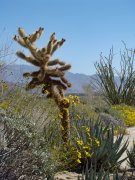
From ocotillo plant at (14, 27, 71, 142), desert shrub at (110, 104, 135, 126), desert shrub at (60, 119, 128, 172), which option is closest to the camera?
desert shrub at (60, 119, 128, 172)

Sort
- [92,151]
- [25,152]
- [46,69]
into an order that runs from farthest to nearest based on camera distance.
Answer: [46,69]
[92,151]
[25,152]

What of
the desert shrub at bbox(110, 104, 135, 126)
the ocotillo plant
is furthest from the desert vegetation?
the desert shrub at bbox(110, 104, 135, 126)

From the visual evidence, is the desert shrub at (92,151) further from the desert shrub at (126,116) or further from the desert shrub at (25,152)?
the desert shrub at (126,116)

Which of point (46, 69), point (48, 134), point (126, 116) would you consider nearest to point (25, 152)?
point (48, 134)

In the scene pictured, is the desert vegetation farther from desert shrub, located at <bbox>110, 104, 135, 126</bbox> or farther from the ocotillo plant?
desert shrub, located at <bbox>110, 104, 135, 126</bbox>

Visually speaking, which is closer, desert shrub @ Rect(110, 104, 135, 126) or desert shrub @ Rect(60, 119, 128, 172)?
desert shrub @ Rect(60, 119, 128, 172)

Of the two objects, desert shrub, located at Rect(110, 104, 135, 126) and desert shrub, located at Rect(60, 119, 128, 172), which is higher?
desert shrub, located at Rect(110, 104, 135, 126)

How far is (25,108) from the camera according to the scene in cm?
911

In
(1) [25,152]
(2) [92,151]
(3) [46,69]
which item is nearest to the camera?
(1) [25,152]

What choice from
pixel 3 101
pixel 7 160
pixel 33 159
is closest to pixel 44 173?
pixel 33 159

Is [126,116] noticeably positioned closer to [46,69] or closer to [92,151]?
[46,69]

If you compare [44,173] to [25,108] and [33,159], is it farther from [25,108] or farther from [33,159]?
[25,108]

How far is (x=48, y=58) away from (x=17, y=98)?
6.15 feet

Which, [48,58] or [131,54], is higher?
[131,54]
